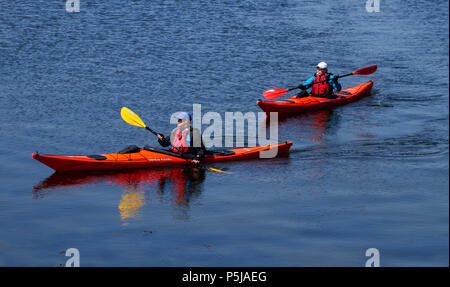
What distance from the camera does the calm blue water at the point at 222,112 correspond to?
9859 mm

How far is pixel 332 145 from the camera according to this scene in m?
14.5

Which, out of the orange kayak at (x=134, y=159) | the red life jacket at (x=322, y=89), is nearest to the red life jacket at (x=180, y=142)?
the orange kayak at (x=134, y=159)

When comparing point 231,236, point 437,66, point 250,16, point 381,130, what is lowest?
point 231,236

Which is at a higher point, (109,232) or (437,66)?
(437,66)

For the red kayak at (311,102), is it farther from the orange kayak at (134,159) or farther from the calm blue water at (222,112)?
the orange kayak at (134,159)

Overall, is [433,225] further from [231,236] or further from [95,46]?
[95,46]

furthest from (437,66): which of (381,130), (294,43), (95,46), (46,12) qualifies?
(46,12)

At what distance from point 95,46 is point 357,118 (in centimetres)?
959

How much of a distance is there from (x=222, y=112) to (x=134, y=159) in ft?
15.5

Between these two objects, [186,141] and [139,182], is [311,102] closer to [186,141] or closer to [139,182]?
[186,141]

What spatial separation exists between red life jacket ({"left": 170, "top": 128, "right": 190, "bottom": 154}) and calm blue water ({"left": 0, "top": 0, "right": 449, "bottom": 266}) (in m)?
0.51

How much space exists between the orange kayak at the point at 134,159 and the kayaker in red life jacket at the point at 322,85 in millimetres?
4282

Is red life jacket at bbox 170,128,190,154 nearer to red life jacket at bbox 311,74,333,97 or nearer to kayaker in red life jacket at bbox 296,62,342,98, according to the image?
kayaker in red life jacket at bbox 296,62,342,98

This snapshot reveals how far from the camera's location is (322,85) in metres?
17.3
